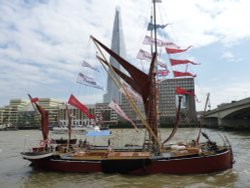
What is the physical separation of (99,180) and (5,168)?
12689mm

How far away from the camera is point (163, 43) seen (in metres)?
31.4

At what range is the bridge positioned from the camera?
270ft

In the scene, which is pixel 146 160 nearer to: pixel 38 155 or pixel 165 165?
pixel 165 165

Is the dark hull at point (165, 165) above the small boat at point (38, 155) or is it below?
below

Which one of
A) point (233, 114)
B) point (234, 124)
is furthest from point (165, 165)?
point (234, 124)

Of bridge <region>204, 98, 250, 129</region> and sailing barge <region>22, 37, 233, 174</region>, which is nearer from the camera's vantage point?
sailing barge <region>22, 37, 233, 174</region>

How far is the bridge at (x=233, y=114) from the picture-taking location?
82.2 metres

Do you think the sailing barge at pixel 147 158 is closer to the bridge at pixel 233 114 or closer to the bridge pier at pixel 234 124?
the bridge at pixel 233 114

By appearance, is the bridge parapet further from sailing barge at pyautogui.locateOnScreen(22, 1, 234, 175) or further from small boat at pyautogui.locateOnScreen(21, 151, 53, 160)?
small boat at pyautogui.locateOnScreen(21, 151, 53, 160)

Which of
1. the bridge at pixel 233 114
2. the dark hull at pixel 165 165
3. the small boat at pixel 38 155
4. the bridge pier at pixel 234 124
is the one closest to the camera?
the dark hull at pixel 165 165

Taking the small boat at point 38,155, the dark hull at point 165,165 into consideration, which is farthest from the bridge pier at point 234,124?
the small boat at point 38,155

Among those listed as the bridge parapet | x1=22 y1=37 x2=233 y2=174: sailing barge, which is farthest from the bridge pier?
x1=22 y1=37 x2=233 y2=174: sailing barge

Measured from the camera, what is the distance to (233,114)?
314ft

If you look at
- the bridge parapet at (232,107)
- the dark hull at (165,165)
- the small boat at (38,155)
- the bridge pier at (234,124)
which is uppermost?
the bridge parapet at (232,107)
